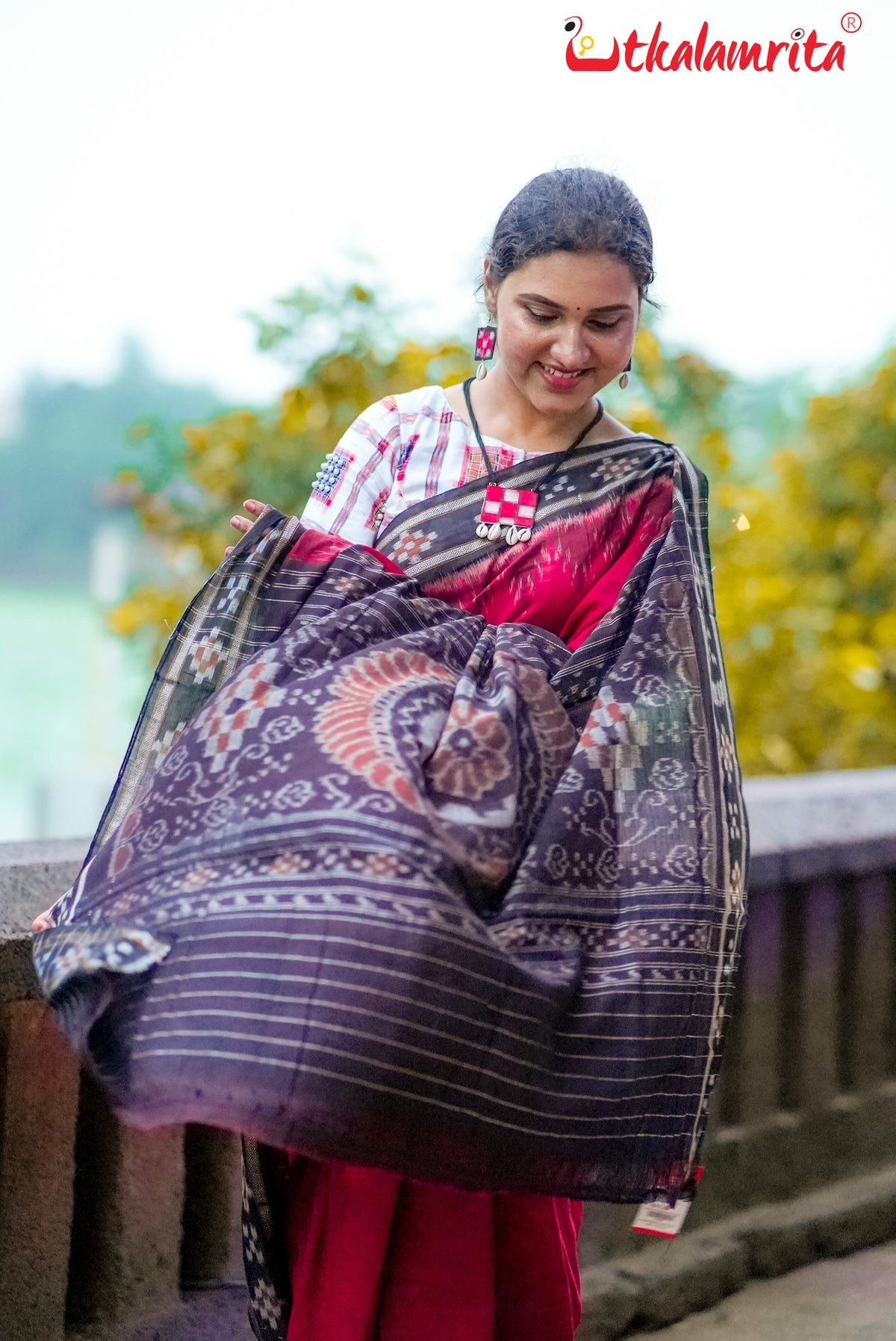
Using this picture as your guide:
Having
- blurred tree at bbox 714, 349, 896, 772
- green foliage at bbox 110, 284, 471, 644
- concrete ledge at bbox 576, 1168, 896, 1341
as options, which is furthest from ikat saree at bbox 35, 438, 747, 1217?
blurred tree at bbox 714, 349, 896, 772

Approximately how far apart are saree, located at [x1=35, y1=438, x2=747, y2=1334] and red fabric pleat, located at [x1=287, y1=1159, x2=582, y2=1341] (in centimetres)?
12

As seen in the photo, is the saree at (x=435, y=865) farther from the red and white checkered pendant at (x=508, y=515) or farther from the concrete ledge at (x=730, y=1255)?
the concrete ledge at (x=730, y=1255)

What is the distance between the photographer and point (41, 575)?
1529 cm

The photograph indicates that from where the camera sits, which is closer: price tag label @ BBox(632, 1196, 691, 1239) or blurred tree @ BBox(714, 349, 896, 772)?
price tag label @ BBox(632, 1196, 691, 1239)

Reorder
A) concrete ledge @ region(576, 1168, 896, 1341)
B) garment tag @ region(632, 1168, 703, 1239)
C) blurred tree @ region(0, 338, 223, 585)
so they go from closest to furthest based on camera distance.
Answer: garment tag @ region(632, 1168, 703, 1239) < concrete ledge @ region(576, 1168, 896, 1341) < blurred tree @ region(0, 338, 223, 585)

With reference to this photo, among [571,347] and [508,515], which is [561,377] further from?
[508,515]

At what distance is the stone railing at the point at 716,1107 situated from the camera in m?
1.89

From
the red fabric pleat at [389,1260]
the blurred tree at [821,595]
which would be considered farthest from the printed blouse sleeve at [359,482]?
the blurred tree at [821,595]

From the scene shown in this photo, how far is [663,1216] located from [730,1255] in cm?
121

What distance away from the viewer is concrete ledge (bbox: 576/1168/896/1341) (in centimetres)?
249

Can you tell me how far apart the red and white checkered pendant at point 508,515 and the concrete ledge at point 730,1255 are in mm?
1512

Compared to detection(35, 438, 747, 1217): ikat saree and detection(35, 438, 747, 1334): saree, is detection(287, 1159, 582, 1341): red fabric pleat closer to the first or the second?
detection(35, 438, 747, 1334): saree

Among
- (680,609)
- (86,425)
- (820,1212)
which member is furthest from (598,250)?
(86,425)

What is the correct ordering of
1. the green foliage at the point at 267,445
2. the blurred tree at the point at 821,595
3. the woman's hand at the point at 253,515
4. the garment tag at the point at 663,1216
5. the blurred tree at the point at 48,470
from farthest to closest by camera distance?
the blurred tree at the point at 48,470, the blurred tree at the point at 821,595, the green foliage at the point at 267,445, the woman's hand at the point at 253,515, the garment tag at the point at 663,1216
